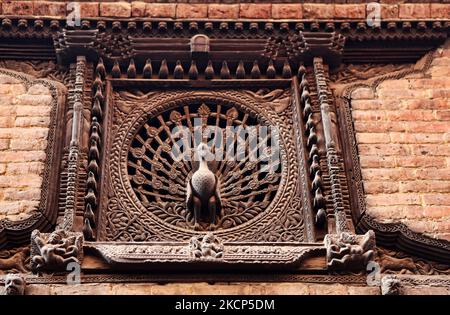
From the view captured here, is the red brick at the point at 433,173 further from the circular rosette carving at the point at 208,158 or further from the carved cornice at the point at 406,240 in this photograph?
the circular rosette carving at the point at 208,158

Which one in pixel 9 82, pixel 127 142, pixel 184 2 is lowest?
pixel 127 142

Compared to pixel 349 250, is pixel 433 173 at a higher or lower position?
higher

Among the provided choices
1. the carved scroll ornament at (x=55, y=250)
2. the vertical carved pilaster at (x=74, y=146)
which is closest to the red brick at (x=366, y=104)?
the vertical carved pilaster at (x=74, y=146)

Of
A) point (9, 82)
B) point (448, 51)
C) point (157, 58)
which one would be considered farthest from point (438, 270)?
point (9, 82)

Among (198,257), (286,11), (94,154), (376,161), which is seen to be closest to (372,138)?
(376,161)

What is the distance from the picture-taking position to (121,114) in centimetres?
1014

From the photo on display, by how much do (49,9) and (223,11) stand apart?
1740 mm

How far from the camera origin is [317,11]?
35.7 ft

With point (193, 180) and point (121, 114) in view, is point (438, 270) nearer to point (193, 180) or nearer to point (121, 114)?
point (193, 180)

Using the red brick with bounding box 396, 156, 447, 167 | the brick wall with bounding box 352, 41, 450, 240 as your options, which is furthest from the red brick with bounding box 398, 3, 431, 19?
the red brick with bounding box 396, 156, 447, 167

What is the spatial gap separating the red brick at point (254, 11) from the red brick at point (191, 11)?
14.7 inches

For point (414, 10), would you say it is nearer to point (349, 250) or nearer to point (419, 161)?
point (419, 161)

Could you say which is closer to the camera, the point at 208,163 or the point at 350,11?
the point at 208,163
